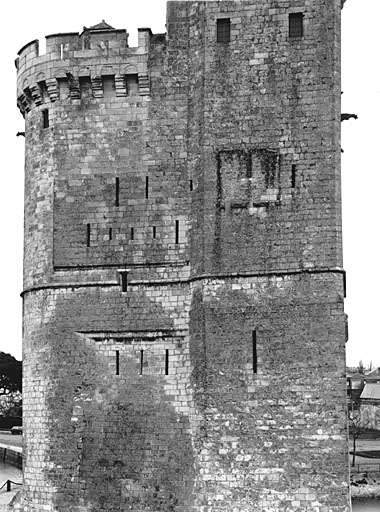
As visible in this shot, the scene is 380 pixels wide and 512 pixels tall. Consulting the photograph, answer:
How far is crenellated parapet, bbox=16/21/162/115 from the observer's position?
61.8ft

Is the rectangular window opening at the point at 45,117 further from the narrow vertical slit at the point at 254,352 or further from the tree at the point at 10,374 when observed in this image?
the tree at the point at 10,374

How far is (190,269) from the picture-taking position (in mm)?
18156

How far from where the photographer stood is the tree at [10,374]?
7519 cm

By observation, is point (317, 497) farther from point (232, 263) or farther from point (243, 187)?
point (243, 187)

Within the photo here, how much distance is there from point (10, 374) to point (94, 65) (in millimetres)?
59078

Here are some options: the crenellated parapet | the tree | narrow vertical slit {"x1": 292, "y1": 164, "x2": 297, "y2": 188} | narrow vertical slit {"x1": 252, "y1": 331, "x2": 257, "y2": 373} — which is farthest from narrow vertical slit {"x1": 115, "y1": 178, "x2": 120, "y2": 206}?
the tree

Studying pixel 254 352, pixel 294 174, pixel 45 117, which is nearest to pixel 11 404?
pixel 45 117

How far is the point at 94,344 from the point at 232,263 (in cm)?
314

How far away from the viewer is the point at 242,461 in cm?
1698

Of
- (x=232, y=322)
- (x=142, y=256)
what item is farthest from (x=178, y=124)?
(x=232, y=322)

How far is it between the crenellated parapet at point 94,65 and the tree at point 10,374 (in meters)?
58.1

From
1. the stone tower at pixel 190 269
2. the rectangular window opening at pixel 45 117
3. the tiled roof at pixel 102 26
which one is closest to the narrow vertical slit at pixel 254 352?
the stone tower at pixel 190 269

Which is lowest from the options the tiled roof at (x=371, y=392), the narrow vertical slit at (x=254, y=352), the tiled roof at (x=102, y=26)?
the tiled roof at (x=371, y=392)

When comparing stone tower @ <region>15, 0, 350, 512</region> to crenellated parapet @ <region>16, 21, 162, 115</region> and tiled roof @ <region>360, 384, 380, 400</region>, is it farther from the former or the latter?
tiled roof @ <region>360, 384, 380, 400</region>
